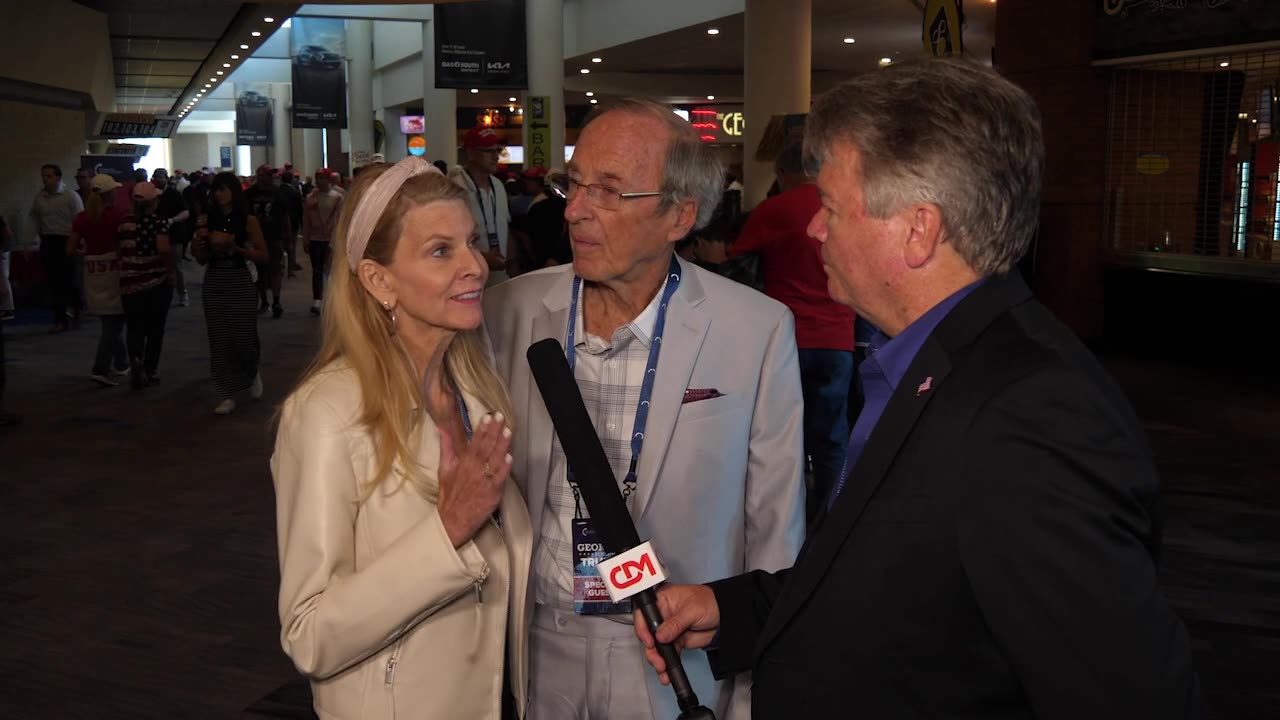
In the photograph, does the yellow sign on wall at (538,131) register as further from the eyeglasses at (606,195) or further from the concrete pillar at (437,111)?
the eyeglasses at (606,195)


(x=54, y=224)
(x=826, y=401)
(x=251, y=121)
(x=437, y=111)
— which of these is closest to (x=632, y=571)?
(x=826, y=401)

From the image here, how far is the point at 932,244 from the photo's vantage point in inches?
54.4

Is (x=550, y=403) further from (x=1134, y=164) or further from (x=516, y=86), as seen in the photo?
(x=516, y=86)

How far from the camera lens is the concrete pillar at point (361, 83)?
35031mm

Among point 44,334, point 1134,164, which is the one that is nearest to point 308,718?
point 1134,164

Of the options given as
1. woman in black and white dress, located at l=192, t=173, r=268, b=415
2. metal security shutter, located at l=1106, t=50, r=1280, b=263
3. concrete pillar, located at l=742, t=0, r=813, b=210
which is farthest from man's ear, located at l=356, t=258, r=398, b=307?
concrete pillar, located at l=742, t=0, r=813, b=210

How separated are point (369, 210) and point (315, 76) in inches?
1237

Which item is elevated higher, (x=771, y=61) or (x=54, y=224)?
(x=771, y=61)

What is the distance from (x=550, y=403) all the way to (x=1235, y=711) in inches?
119

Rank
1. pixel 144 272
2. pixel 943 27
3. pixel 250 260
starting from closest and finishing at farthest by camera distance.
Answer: pixel 943 27 → pixel 250 260 → pixel 144 272

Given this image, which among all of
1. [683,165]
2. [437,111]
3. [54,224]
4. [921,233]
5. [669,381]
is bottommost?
[669,381]

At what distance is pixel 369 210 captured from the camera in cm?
192

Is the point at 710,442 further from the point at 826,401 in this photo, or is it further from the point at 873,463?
the point at 826,401

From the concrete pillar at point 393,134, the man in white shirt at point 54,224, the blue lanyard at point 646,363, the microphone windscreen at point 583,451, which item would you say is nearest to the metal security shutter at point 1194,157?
the blue lanyard at point 646,363
